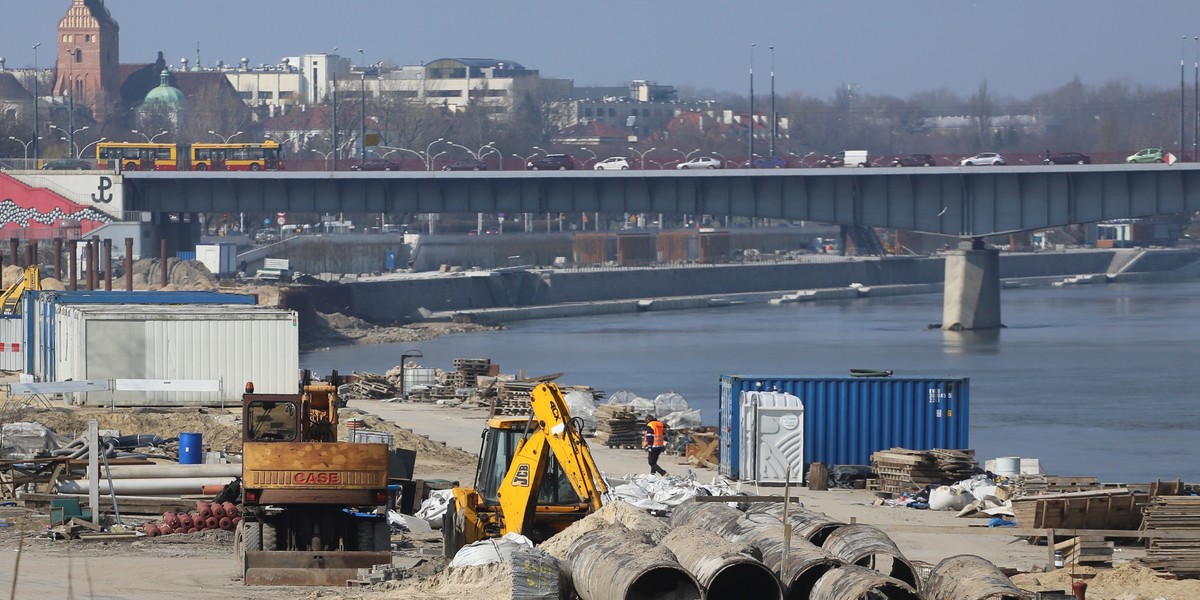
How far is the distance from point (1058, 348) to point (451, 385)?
32707 millimetres

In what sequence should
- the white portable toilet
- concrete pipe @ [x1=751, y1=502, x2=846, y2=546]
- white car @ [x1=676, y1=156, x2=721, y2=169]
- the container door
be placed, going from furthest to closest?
1. white car @ [x1=676, y1=156, x2=721, y2=169]
2. the container door
3. the white portable toilet
4. concrete pipe @ [x1=751, y1=502, x2=846, y2=546]

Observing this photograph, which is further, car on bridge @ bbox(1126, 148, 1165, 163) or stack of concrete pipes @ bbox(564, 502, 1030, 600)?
car on bridge @ bbox(1126, 148, 1165, 163)

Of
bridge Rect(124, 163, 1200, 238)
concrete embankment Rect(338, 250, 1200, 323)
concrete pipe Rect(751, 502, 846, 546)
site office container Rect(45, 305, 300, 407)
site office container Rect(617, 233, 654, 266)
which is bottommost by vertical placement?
concrete pipe Rect(751, 502, 846, 546)

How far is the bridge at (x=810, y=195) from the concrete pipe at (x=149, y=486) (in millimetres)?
59691

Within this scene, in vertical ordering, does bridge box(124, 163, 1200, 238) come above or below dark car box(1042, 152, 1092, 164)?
below

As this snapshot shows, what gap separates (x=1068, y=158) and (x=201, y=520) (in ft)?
209

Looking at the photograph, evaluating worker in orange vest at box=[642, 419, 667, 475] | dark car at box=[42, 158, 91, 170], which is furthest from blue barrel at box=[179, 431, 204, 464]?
dark car at box=[42, 158, 91, 170]

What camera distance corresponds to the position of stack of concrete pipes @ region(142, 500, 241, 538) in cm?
2202

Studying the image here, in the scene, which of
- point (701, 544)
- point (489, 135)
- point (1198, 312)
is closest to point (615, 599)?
point (701, 544)

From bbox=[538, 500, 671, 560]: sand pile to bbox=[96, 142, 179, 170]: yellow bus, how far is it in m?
78.5

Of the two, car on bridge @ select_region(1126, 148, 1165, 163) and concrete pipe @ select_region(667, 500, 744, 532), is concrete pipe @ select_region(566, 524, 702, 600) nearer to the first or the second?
concrete pipe @ select_region(667, 500, 744, 532)

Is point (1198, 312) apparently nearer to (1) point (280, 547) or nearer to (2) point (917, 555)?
(2) point (917, 555)

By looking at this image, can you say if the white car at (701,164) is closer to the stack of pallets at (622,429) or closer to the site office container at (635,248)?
the site office container at (635,248)

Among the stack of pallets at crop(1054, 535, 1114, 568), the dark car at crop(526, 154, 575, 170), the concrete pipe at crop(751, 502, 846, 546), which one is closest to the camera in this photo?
the concrete pipe at crop(751, 502, 846, 546)
